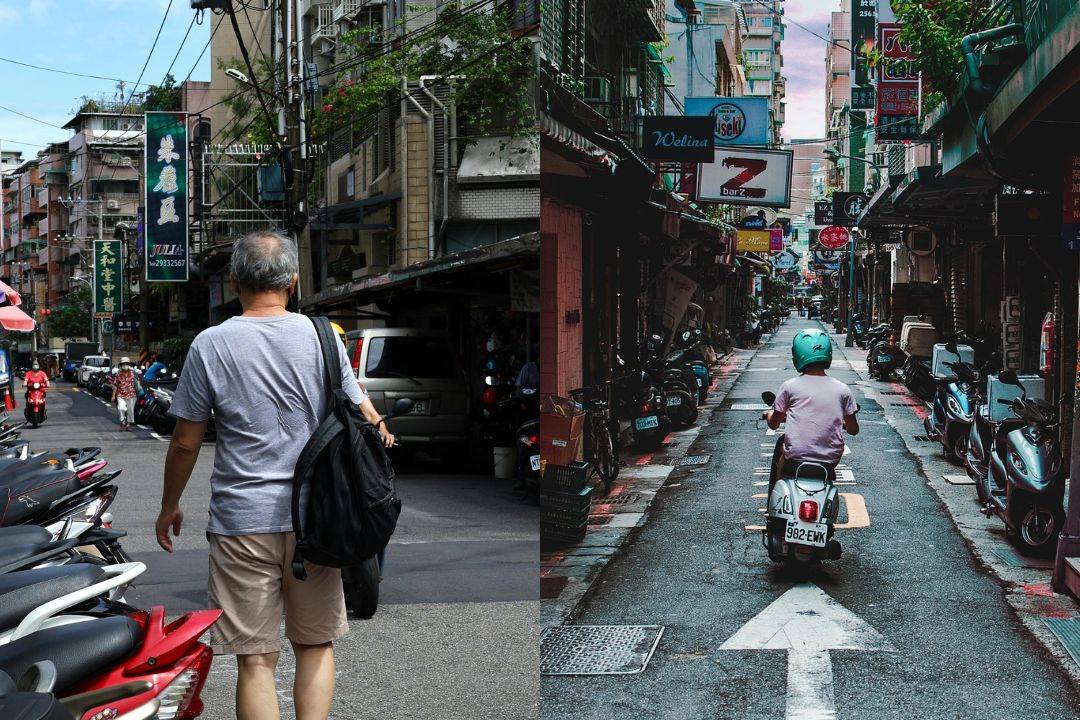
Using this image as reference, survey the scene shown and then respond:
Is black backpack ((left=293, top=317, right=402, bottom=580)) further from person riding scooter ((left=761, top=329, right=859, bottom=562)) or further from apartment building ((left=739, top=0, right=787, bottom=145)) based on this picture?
apartment building ((left=739, top=0, right=787, bottom=145))

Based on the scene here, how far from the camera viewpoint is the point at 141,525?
336 inches

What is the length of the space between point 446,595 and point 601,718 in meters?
3.83

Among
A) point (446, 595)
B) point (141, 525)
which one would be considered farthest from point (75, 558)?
point (141, 525)

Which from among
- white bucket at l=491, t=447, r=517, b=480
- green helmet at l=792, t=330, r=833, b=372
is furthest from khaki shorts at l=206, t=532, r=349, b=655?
white bucket at l=491, t=447, r=517, b=480

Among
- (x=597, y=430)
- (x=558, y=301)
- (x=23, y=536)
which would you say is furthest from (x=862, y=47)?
(x=23, y=536)

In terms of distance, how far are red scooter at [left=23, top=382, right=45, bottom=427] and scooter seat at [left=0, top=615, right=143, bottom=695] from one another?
62.8ft

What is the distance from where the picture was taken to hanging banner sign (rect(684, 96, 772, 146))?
2098 millimetres

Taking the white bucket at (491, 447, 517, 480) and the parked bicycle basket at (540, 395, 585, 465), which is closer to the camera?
the parked bicycle basket at (540, 395, 585, 465)

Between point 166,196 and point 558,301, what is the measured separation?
23.5m

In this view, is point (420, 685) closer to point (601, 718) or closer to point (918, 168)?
point (601, 718)

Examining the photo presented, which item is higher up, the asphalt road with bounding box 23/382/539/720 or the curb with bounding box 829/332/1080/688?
the curb with bounding box 829/332/1080/688

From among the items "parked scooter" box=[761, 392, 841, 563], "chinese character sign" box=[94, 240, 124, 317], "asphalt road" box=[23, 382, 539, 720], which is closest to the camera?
"parked scooter" box=[761, 392, 841, 563]

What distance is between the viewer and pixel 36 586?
10.6 feet

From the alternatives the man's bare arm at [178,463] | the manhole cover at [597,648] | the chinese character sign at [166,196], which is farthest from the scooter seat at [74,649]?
the chinese character sign at [166,196]
